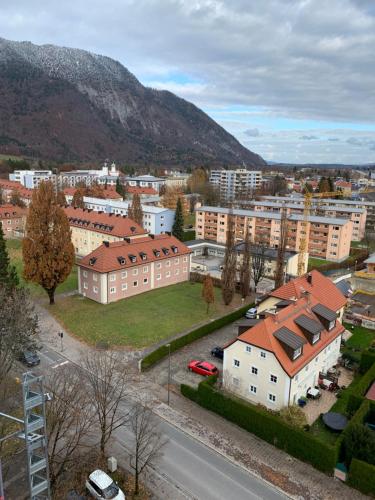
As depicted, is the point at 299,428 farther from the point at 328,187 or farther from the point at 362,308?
the point at 328,187

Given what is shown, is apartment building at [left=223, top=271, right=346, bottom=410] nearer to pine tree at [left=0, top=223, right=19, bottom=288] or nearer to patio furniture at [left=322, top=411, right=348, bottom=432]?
patio furniture at [left=322, top=411, right=348, bottom=432]

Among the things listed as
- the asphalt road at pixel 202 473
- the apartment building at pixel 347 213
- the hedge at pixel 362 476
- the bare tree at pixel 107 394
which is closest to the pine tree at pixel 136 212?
the apartment building at pixel 347 213

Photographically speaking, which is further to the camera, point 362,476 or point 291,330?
point 291,330

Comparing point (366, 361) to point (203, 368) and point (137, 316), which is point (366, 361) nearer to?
point (203, 368)

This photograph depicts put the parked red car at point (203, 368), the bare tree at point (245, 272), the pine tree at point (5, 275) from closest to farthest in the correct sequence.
→ 1. the parked red car at point (203, 368)
2. the pine tree at point (5, 275)
3. the bare tree at point (245, 272)

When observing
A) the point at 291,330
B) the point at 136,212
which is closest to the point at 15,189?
the point at 136,212

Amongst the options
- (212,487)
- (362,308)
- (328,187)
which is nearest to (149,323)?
(212,487)

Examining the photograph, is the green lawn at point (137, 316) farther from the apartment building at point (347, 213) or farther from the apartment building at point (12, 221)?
the apartment building at point (347, 213)
